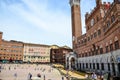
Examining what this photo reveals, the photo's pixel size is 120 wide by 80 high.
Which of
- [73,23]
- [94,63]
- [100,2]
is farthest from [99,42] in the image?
[73,23]

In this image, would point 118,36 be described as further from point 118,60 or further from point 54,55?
point 54,55

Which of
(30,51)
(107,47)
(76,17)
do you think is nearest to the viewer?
(107,47)

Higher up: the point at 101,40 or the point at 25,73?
the point at 101,40

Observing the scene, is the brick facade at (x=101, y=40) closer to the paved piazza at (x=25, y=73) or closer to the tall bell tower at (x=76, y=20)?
the tall bell tower at (x=76, y=20)

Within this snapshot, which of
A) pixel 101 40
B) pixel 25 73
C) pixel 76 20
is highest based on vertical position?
pixel 76 20

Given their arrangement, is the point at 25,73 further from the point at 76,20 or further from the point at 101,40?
the point at 76,20

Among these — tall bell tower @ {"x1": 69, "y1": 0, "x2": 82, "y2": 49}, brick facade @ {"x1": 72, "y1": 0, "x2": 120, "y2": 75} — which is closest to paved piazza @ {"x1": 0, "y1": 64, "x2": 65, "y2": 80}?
brick facade @ {"x1": 72, "y1": 0, "x2": 120, "y2": 75}

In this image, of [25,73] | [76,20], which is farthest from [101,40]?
[76,20]

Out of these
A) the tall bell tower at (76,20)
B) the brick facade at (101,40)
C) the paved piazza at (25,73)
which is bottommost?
the paved piazza at (25,73)

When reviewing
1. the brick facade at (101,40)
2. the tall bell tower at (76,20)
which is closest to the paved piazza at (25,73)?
the brick facade at (101,40)

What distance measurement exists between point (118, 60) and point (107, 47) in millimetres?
7243

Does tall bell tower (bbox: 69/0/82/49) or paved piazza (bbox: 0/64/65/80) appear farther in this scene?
tall bell tower (bbox: 69/0/82/49)

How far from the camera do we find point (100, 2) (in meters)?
38.7

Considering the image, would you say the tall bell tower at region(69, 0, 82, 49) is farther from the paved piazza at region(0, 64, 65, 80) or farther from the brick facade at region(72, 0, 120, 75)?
the paved piazza at region(0, 64, 65, 80)
